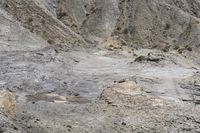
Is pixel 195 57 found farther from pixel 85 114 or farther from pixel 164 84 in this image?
pixel 85 114

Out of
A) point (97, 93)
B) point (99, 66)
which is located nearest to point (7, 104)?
point (97, 93)

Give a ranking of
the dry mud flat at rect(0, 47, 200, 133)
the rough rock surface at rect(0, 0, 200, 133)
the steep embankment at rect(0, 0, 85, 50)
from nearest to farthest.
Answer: the dry mud flat at rect(0, 47, 200, 133) < the rough rock surface at rect(0, 0, 200, 133) < the steep embankment at rect(0, 0, 85, 50)

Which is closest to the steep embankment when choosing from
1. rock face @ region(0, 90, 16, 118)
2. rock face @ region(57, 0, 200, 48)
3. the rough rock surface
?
the rough rock surface

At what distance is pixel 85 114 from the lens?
18.9 meters

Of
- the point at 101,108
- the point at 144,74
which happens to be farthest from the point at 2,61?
the point at 101,108

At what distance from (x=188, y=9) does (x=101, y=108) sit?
1304 inches

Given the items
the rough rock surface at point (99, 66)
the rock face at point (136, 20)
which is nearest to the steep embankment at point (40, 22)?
the rough rock surface at point (99, 66)

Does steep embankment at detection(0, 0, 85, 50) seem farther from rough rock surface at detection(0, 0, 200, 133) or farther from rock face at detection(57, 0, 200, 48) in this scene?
rock face at detection(57, 0, 200, 48)

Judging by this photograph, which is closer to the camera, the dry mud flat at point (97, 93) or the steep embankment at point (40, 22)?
the dry mud flat at point (97, 93)

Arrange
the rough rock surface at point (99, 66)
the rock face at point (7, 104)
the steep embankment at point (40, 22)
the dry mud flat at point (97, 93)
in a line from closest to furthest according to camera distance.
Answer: the rock face at point (7, 104)
the dry mud flat at point (97, 93)
the rough rock surface at point (99, 66)
the steep embankment at point (40, 22)

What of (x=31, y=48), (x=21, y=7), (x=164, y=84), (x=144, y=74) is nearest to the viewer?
(x=164, y=84)

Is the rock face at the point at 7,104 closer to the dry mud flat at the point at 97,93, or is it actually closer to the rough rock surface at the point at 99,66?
the rough rock surface at the point at 99,66

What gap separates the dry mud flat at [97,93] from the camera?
17.4 m

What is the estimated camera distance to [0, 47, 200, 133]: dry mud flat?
17.4 metres
